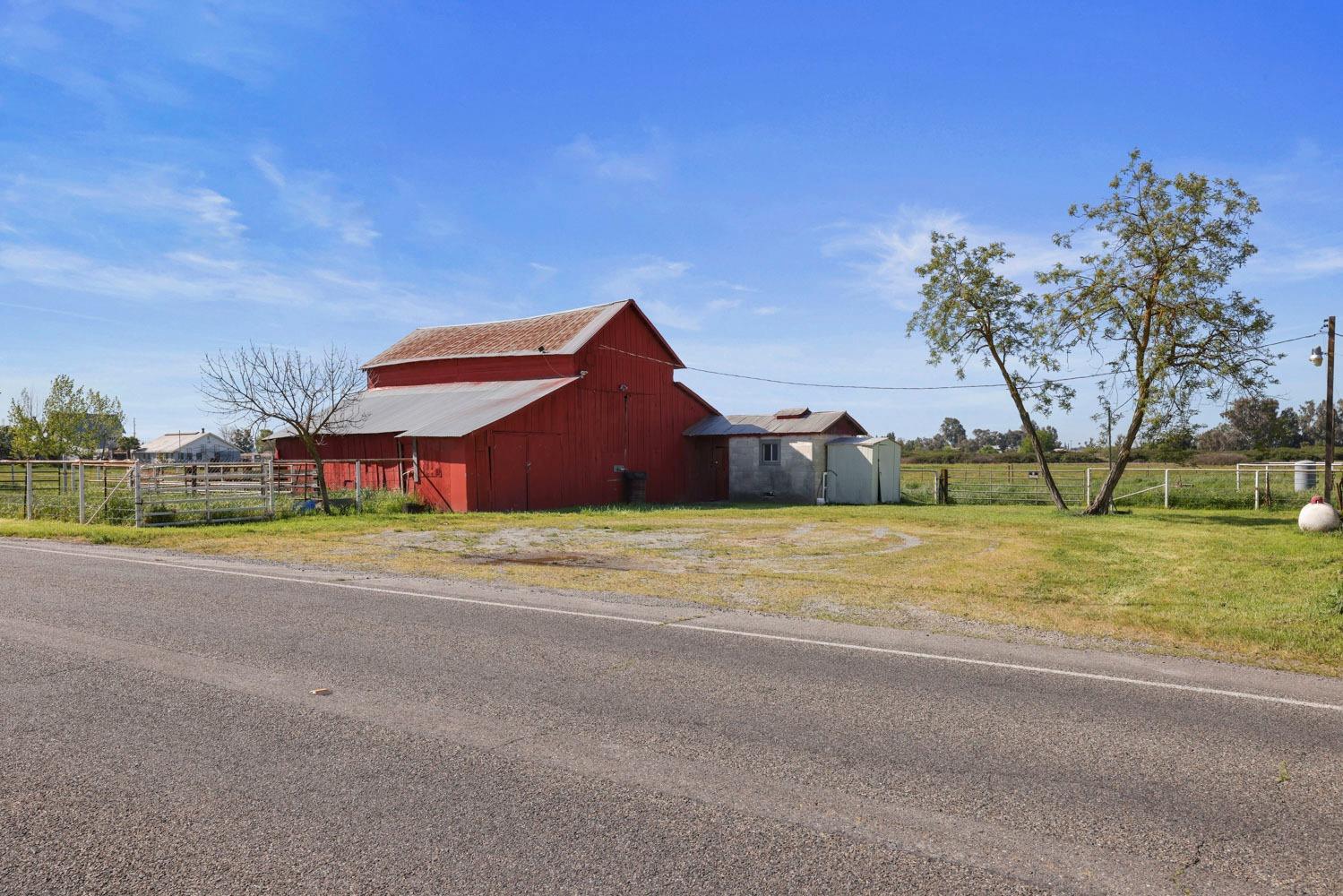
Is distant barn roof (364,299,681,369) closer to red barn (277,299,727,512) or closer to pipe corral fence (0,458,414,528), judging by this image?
red barn (277,299,727,512)

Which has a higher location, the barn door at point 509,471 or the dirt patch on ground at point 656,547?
the barn door at point 509,471

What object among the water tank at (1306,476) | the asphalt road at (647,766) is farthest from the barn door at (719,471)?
the asphalt road at (647,766)

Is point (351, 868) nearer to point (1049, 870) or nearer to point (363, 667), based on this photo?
point (1049, 870)

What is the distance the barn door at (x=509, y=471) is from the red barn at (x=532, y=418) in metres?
0.04

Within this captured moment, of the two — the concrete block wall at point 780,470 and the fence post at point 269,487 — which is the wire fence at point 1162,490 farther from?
the fence post at point 269,487

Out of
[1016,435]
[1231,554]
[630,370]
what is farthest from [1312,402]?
[1231,554]

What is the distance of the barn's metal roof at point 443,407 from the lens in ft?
92.7

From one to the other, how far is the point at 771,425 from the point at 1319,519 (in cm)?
2056

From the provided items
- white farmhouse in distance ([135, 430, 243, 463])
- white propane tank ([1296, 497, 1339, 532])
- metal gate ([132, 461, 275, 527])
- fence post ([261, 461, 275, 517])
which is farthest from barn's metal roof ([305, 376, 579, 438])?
white farmhouse in distance ([135, 430, 243, 463])

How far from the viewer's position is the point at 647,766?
15.1 feet

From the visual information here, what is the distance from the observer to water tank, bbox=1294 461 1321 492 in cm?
2983

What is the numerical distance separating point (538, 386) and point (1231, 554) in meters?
22.8

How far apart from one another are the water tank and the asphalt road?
28522mm

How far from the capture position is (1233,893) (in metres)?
3.33
